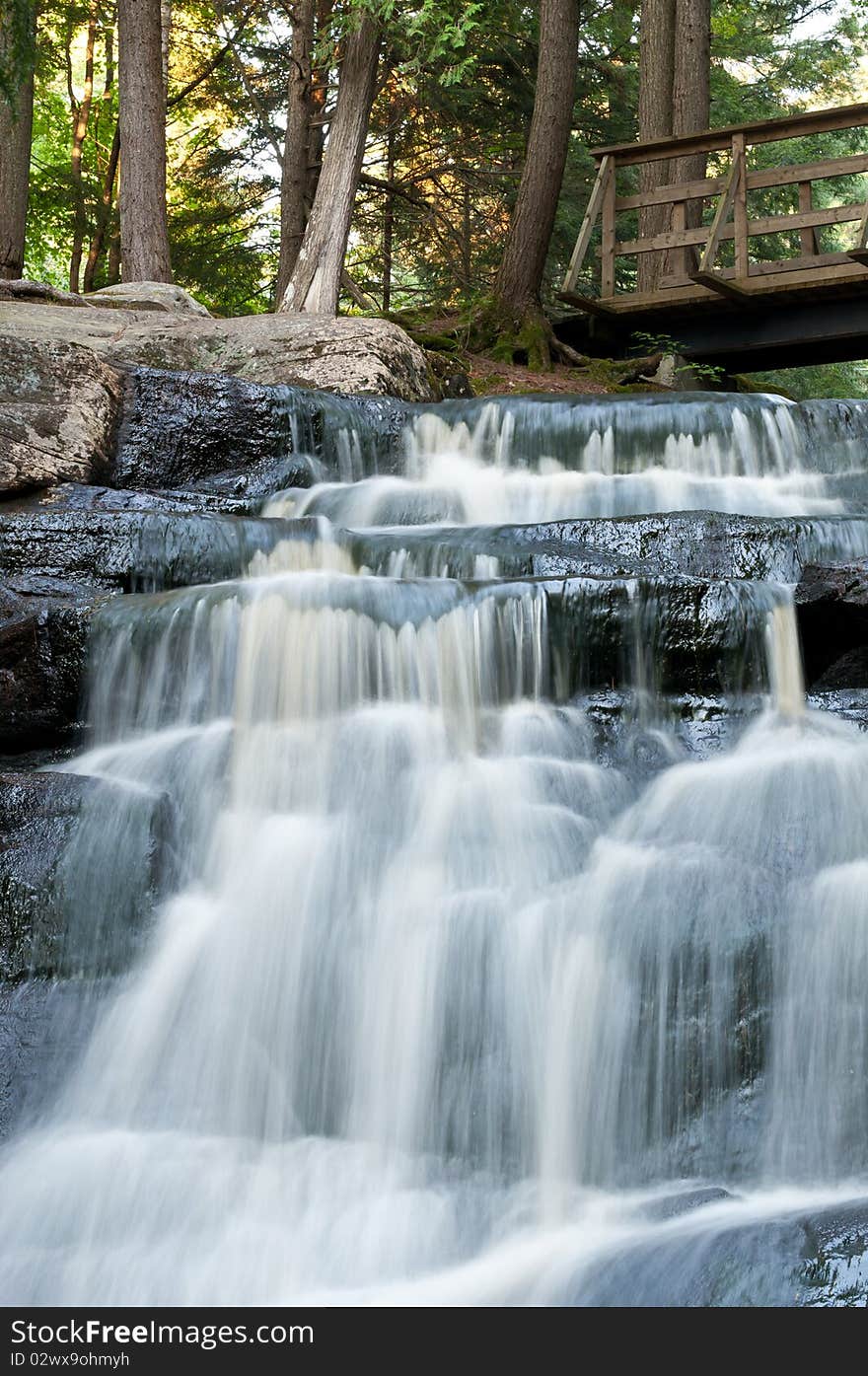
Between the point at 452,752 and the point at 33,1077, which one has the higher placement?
the point at 452,752

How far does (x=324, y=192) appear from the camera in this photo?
41.0ft

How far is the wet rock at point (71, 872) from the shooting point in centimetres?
464

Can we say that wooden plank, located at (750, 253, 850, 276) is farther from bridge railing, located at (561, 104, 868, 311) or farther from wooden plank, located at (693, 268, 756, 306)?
wooden plank, located at (693, 268, 756, 306)

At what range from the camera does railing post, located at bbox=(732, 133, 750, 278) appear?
13406mm

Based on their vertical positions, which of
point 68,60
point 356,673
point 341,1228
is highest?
point 68,60

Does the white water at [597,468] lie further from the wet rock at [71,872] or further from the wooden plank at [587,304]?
the wooden plank at [587,304]

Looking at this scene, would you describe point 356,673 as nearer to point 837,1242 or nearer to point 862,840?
point 862,840

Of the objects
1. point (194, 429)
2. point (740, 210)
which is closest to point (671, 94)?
point (740, 210)

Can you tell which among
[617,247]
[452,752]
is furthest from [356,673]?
[617,247]

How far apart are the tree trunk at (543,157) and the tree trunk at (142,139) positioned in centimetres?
394

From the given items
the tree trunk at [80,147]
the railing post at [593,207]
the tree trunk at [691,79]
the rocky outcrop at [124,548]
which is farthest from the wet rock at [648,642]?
the tree trunk at [80,147]

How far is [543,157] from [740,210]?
2.27 m

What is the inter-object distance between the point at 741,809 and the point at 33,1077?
267 cm

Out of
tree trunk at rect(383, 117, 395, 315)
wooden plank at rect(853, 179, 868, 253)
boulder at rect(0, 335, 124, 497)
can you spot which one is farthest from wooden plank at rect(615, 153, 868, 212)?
boulder at rect(0, 335, 124, 497)
